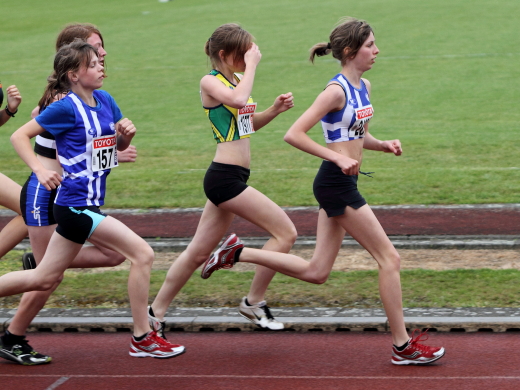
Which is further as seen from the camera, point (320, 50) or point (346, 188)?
point (320, 50)

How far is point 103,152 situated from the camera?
201 inches

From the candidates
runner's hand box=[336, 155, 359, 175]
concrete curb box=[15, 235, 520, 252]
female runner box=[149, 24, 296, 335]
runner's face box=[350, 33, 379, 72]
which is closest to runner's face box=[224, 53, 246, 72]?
female runner box=[149, 24, 296, 335]

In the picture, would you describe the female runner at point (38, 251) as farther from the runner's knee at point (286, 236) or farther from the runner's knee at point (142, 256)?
the runner's knee at point (286, 236)

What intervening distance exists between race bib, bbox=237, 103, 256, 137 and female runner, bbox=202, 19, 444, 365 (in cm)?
52

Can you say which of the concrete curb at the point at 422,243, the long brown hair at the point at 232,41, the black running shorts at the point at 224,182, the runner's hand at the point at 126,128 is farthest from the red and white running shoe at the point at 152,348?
the concrete curb at the point at 422,243

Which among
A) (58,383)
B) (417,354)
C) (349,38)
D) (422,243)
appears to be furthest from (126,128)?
(422,243)

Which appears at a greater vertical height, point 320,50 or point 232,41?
point 232,41

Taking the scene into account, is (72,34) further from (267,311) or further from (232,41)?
(267,311)

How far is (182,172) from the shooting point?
12.6 m

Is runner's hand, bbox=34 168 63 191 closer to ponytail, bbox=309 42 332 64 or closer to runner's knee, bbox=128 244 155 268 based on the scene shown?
runner's knee, bbox=128 244 155 268

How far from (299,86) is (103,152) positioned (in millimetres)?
18215

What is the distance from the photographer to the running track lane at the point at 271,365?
16.2 ft

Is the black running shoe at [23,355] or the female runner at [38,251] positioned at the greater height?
the female runner at [38,251]

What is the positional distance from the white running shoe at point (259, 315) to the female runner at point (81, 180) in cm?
70
